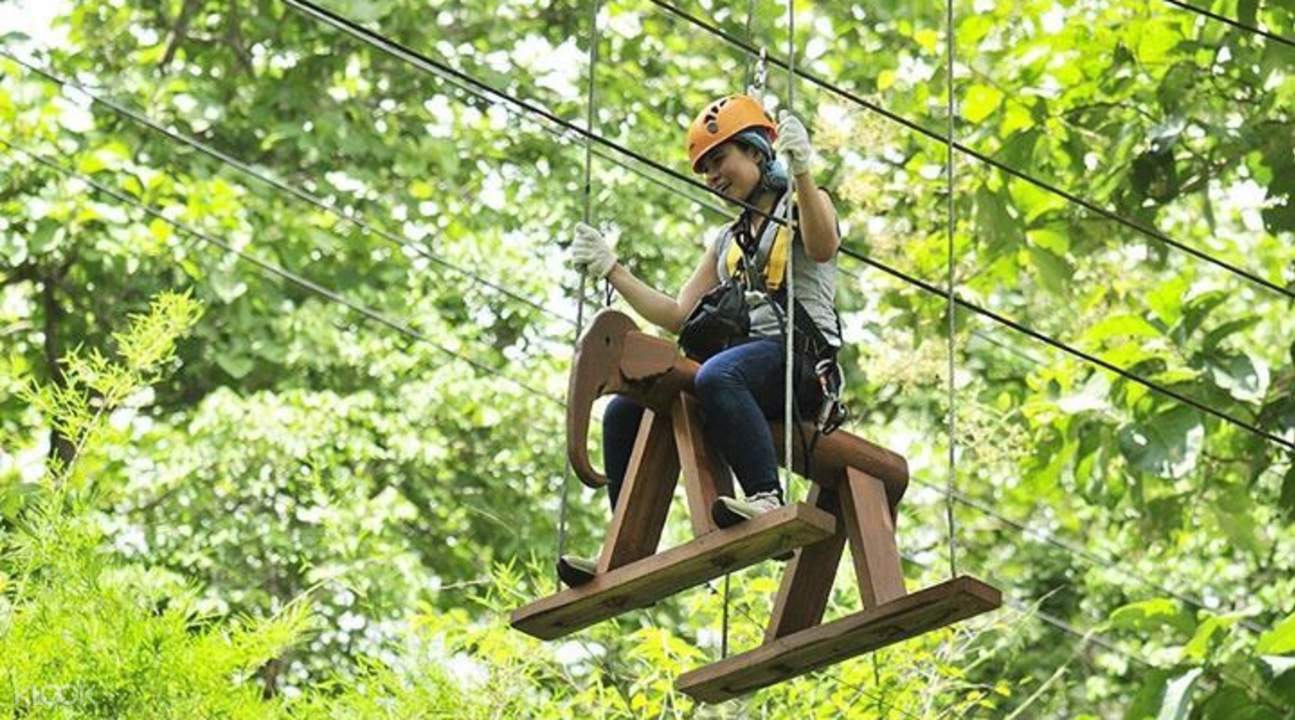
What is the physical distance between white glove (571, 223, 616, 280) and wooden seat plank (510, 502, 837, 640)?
22.8 inches

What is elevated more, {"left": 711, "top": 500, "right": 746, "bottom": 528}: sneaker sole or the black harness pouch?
the black harness pouch

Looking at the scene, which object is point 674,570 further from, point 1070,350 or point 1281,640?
point 1281,640

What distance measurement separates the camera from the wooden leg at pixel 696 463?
216 inches

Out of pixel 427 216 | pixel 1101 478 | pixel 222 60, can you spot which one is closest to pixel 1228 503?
pixel 1101 478

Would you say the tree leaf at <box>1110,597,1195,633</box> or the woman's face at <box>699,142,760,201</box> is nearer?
the woman's face at <box>699,142,760,201</box>

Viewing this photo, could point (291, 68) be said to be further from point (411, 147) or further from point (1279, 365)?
point (1279, 365)

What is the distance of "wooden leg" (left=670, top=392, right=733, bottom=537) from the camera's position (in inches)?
216

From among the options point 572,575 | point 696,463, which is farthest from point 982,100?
point 572,575

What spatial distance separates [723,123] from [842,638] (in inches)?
38.7

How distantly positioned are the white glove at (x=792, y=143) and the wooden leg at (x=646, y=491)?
57 cm

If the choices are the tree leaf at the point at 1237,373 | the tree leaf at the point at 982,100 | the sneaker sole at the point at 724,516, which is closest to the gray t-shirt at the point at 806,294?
the sneaker sole at the point at 724,516

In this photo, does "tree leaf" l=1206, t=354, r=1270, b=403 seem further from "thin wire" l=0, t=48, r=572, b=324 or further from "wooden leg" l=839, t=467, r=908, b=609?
"wooden leg" l=839, t=467, r=908, b=609

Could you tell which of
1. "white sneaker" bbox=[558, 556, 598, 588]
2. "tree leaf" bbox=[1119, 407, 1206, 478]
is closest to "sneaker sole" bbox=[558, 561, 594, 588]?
"white sneaker" bbox=[558, 556, 598, 588]

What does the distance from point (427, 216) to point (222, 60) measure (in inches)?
43.2
